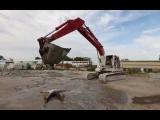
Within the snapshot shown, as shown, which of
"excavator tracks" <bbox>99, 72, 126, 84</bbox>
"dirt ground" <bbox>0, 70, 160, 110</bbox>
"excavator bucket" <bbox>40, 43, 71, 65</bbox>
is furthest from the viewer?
"excavator tracks" <bbox>99, 72, 126, 84</bbox>

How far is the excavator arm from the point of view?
17597 millimetres

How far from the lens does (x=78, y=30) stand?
19.6 m

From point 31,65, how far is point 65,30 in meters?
34.9

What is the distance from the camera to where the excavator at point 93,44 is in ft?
53.9

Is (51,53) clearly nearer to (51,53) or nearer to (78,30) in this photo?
(51,53)

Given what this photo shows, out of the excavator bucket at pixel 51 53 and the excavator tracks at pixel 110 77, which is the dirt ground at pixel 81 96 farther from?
the excavator bucket at pixel 51 53

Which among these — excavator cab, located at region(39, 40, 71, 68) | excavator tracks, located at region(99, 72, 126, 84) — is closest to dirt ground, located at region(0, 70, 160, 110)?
excavator tracks, located at region(99, 72, 126, 84)

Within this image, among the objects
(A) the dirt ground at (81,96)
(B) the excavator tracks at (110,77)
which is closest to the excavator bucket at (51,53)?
(A) the dirt ground at (81,96)

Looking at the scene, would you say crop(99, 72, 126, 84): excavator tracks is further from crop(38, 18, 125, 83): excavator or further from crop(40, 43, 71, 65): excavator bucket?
crop(40, 43, 71, 65): excavator bucket

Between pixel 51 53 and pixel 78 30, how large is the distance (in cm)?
405

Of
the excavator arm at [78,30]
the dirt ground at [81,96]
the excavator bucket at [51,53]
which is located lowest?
the dirt ground at [81,96]
